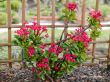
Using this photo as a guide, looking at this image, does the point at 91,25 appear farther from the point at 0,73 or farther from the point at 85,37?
the point at 0,73

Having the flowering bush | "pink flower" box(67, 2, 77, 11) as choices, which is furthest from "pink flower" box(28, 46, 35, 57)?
"pink flower" box(67, 2, 77, 11)

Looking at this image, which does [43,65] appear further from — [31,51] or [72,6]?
[72,6]

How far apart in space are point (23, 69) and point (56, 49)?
82 centimetres

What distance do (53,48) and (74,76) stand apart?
2.44 feet

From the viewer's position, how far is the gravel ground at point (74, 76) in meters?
3.87

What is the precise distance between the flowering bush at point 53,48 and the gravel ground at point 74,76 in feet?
1.41

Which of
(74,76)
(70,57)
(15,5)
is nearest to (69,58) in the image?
(70,57)

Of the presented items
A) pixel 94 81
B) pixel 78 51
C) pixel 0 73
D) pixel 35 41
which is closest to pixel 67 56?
pixel 78 51

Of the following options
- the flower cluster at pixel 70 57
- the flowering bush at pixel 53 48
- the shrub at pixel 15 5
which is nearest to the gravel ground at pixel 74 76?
the flowering bush at pixel 53 48

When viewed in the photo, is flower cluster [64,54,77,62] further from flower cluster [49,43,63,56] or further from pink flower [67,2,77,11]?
pink flower [67,2,77,11]

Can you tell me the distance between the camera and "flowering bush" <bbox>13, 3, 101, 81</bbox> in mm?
3250

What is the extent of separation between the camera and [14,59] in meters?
4.07

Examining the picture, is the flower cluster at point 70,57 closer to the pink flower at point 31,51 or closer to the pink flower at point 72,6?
the pink flower at point 31,51

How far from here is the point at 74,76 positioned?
157 inches
